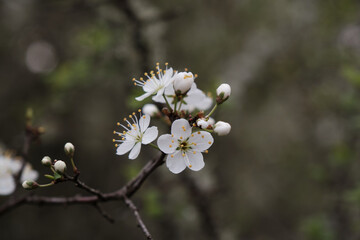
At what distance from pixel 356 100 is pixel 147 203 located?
164 centimetres

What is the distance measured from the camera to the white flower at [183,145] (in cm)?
102

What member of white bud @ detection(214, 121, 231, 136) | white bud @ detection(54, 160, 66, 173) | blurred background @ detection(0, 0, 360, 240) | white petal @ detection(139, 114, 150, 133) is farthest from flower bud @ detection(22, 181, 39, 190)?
blurred background @ detection(0, 0, 360, 240)

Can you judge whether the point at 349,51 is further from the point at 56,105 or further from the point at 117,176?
the point at 117,176

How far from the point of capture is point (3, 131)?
145 inches

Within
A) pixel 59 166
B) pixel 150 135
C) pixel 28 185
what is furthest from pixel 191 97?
pixel 28 185

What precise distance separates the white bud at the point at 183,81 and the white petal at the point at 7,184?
3.06 ft

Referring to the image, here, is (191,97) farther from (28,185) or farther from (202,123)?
(28,185)

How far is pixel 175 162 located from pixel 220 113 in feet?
4.37

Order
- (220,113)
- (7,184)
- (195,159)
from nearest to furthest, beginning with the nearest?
(195,159)
(7,184)
(220,113)

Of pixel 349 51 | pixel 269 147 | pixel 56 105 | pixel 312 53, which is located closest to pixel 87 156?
pixel 56 105

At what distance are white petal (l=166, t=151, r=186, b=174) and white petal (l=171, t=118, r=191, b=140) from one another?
0.23 feet

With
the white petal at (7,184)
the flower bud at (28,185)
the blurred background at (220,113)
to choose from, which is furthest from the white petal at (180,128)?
the blurred background at (220,113)

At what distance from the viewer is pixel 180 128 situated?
1.03 meters

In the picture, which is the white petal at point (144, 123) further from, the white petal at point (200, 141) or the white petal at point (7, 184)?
the white petal at point (7, 184)
